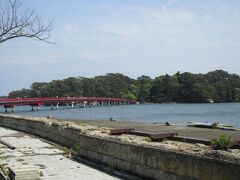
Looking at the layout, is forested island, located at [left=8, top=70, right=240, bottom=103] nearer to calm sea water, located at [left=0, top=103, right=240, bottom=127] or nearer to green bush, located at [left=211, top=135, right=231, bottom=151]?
calm sea water, located at [left=0, top=103, right=240, bottom=127]

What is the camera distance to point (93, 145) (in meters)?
12.9

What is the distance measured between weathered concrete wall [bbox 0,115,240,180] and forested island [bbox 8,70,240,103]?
139416 millimetres

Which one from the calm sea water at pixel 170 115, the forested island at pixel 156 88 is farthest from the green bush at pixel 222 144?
the forested island at pixel 156 88

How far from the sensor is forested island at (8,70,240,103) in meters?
155

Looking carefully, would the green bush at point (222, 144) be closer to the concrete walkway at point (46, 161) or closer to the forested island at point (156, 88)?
the concrete walkway at point (46, 161)

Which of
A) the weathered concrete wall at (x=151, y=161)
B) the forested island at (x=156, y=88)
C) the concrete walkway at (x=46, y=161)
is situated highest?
the forested island at (x=156, y=88)

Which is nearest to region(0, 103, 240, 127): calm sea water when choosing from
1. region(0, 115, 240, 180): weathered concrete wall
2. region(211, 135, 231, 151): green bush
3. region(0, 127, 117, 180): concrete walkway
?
region(0, 127, 117, 180): concrete walkway

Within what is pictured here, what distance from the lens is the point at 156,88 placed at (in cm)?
17375

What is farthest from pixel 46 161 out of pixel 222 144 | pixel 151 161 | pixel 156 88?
pixel 156 88

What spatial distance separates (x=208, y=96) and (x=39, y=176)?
5764 inches

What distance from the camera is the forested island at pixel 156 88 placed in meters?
155

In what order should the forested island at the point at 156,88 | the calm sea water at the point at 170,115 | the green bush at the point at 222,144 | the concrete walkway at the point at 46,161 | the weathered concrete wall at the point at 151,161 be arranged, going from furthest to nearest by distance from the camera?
the forested island at the point at 156,88 < the calm sea water at the point at 170,115 < the concrete walkway at the point at 46,161 < the green bush at the point at 222,144 < the weathered concrete wall at the point at 151,161

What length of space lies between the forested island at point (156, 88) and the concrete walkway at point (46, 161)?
136m

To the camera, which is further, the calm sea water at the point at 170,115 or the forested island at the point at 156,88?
the forested island at the point at 156,88
